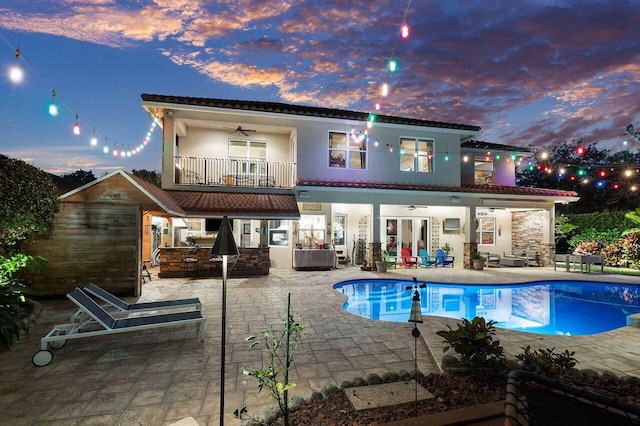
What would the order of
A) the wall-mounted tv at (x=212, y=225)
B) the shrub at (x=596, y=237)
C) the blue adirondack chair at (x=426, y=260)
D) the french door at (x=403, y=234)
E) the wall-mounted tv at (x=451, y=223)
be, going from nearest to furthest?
the wall-mounted tv at (x=212, y=225)
the blue adirondack chair at (x=426, y=260)
the shrub at (x=596, y=237)
the french door at (x=403, y=234)
the wall-mounted tv at (x=451, y=223)

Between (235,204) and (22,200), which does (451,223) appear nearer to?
(235,204)

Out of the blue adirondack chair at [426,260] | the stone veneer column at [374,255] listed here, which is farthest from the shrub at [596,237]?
the stone veneer column at [374,255]

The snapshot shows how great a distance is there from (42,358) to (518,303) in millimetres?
12994

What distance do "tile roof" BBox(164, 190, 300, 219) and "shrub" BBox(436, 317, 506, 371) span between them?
915 centimetres

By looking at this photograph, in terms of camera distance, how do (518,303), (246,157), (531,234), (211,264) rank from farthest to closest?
(531,234), (246,157), (211,264), (518,303)

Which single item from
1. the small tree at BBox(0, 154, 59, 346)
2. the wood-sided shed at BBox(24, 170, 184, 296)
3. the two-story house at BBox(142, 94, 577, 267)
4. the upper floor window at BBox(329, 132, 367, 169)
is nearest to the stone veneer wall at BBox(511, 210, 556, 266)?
the two-story house at BBox(142, 94, 577, 267)

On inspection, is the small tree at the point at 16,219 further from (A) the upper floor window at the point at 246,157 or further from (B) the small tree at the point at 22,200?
(A) the upper floor window at the point at 246,157

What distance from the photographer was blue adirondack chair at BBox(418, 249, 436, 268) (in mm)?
16547

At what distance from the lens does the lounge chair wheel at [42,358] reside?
4.54 meters

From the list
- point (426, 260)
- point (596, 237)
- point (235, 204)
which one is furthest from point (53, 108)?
point (596, 237)

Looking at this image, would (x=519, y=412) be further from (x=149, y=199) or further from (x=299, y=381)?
(x=149, y=199)

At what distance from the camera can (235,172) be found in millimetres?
15383

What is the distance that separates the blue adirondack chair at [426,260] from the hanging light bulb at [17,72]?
16792 mm

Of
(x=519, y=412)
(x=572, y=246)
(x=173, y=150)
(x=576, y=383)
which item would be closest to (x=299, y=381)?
(x=519, y=412)
